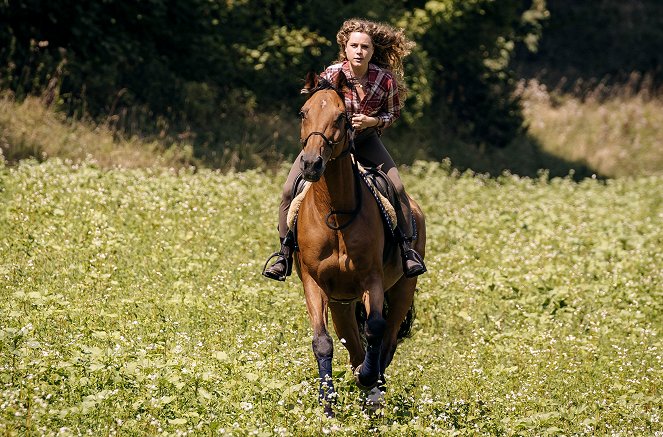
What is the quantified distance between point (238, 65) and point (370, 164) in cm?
1599

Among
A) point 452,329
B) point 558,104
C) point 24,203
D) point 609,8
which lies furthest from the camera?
point 609,8

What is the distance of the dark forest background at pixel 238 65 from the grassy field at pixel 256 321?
13.4 feet

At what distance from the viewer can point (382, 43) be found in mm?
9305

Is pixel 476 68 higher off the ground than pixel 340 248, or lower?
lower

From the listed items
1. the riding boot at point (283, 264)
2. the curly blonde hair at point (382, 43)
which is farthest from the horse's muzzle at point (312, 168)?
the curly blonde hair at point (382, 43)

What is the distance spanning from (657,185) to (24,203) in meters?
16.9

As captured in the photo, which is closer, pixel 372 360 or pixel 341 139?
pixel 341 139

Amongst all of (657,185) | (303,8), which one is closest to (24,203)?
(303,8)

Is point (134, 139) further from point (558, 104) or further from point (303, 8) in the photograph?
point (558, 104)

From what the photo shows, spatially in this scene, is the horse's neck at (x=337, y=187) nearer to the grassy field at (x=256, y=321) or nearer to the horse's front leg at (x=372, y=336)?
the horse's front leg at (x=372, y=336)

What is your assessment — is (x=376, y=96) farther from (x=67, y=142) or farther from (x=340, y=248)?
(x=67, y=142)

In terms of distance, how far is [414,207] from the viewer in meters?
10.4

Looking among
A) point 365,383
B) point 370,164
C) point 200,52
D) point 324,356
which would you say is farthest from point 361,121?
point 200,52

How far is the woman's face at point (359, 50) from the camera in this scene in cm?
894
